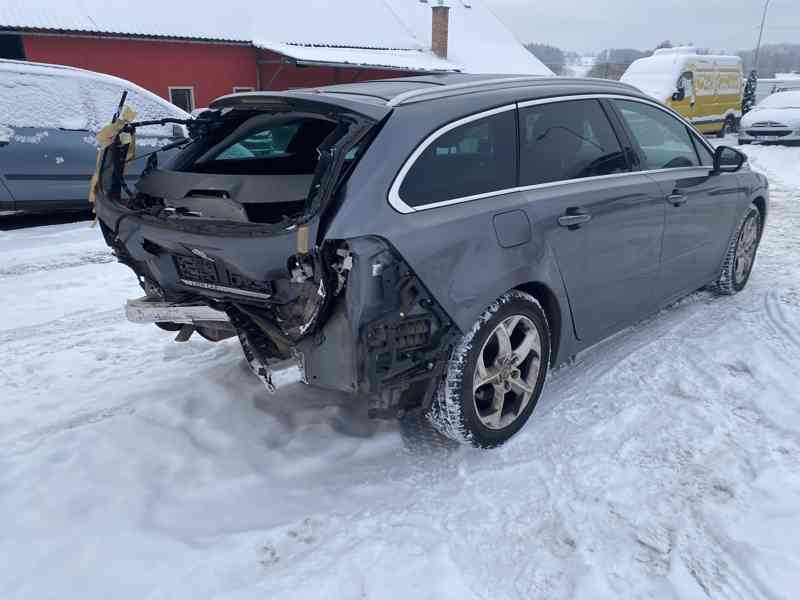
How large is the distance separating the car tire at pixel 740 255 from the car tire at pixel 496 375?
2524 mm

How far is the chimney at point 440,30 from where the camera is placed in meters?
21.2

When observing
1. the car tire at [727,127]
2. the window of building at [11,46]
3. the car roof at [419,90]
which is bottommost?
the car tire at [727,127]

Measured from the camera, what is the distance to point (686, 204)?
4.12 m

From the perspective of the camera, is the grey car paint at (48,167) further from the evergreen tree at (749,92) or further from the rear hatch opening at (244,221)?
the evergreen tree at (749,92)

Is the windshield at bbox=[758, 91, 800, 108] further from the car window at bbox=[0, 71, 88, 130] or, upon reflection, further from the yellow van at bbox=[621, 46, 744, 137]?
the car window at bbox=[0, 71, 88, 130]

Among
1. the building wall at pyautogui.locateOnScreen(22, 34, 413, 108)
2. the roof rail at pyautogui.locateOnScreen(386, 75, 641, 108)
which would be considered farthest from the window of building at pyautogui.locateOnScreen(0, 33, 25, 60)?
the roof rail at pyautogui.locateOnScreen(386, 75, 641, 108)

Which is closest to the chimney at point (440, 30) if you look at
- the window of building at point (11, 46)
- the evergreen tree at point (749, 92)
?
the window of building at point (11, 46)

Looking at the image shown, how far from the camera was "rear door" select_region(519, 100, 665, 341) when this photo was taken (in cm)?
316

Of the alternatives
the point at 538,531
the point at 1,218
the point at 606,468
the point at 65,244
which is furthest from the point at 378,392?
the point at 1,218

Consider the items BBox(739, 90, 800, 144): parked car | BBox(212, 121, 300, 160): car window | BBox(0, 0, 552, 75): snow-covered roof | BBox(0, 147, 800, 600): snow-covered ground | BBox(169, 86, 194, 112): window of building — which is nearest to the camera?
BBox(0, 147, 800, 600): snow-covered ground

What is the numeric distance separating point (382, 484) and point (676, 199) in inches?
103

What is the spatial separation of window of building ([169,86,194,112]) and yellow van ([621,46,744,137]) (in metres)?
12.9

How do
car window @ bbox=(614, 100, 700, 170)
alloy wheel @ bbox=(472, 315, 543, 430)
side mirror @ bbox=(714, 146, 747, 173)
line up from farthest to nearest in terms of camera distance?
side mirror @ bbox=(714, 146, 747, 173) < car window @ bbox=(614, 100, 700, 170) < alloy wheel @ bbox=(472, 315, 543, 430)

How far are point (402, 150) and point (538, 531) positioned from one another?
5.45 feet
